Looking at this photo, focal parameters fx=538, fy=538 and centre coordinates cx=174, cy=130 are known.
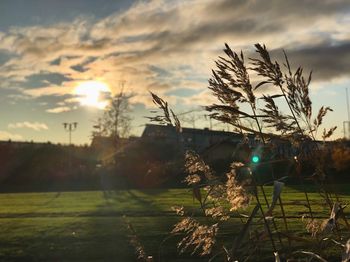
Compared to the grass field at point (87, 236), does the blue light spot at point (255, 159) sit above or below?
above

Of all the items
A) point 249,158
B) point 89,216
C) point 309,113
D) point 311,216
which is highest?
point 309,113

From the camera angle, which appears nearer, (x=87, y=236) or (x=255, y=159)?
(x=255, y=159)

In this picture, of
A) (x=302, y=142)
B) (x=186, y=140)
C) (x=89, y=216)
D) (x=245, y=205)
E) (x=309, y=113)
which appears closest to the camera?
(x=245, y=205)

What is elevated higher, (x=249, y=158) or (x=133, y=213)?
(x=249, y=158)

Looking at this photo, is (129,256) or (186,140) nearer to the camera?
(186,140)

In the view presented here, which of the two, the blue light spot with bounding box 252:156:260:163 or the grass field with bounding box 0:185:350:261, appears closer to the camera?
the blue light spot with bounding box 252:156:260:163

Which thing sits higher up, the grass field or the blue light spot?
the blue light spot

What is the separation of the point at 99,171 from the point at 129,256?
35620mm

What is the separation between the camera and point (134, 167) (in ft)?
133

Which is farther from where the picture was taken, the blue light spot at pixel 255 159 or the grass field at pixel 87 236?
the grass field at pixel 87 236

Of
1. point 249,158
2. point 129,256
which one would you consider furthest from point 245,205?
point 129,256

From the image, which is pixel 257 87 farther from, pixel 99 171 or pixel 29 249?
pixel 99 171

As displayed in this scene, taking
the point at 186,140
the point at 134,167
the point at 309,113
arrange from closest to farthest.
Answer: the point at 309,113, the point at 186,140, the point at 134,167

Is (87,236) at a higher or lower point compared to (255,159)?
lower
